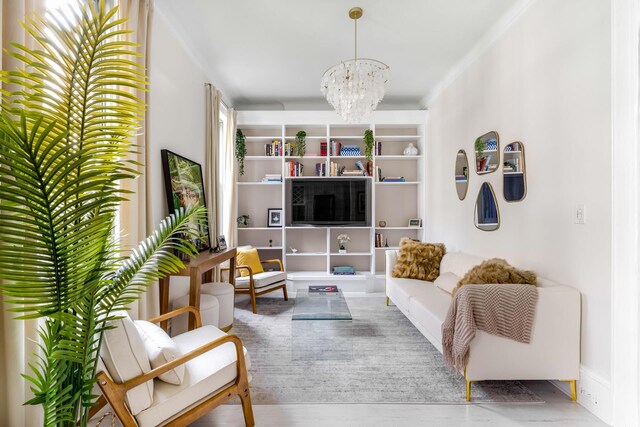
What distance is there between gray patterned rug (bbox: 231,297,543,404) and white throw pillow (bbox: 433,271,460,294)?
0.54 metres

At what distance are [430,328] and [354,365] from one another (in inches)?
27.8

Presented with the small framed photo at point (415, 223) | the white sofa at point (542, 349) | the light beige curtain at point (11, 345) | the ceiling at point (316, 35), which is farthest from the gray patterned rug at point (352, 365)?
the ceiling at point (316, 35)

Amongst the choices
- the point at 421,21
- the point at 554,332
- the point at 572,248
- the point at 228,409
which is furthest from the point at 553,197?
the point at 228,409

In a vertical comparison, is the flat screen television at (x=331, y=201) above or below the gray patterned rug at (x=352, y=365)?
above

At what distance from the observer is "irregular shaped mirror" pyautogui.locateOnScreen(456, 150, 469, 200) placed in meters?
3.66

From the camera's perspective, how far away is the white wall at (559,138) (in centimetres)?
196

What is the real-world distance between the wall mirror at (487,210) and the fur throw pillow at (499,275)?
655 millimetres

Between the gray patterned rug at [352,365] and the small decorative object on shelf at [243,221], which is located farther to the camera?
the small decorative object on shelf at [243,221]

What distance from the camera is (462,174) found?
→ 376 cm

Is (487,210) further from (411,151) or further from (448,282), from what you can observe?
(411,151)

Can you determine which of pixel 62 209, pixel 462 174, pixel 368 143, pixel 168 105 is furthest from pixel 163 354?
pixel 368 143

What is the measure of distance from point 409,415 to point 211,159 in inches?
129

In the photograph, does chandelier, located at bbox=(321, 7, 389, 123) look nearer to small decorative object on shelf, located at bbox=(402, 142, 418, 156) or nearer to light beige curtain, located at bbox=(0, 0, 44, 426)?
light beige curtain, located at bbox=(0, 0, 44, 426)

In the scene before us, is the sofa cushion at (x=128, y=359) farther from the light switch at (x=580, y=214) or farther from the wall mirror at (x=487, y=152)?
the wall mirror at (x=487, y=152)
